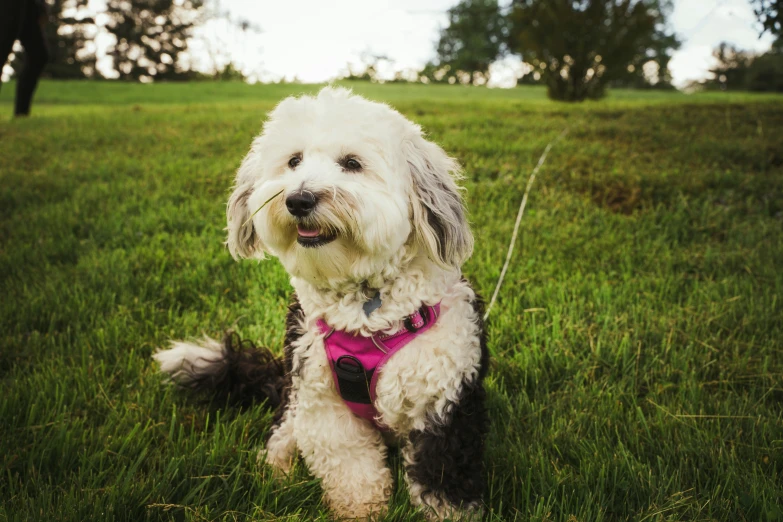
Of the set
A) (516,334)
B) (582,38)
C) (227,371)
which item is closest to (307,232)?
(227,371)

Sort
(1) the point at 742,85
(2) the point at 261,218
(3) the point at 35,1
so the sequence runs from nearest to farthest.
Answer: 1. (2) the point at 261,218
2. (3) the point at 35,1
3. (1) the point at 742,85

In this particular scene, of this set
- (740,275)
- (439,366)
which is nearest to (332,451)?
(439,366)

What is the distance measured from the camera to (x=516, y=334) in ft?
10.3

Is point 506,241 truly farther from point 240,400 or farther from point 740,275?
point 240,400

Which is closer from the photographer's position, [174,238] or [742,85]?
[174,238]

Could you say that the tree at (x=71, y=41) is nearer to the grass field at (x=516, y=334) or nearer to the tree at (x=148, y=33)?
the tree at (x=148, y=33)

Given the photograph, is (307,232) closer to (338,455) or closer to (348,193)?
(348,193)

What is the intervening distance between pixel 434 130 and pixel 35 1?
5.10 meters

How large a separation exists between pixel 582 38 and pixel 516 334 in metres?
13.4

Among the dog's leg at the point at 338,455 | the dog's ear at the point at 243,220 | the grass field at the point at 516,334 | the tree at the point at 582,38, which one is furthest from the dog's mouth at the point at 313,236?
the tree at the point at 582,38

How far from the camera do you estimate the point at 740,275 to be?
12.5 feet

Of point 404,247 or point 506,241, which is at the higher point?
point 404,247

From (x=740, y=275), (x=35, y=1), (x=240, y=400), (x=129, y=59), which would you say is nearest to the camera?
(x=240, y=400)

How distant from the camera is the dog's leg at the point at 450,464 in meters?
2.04
